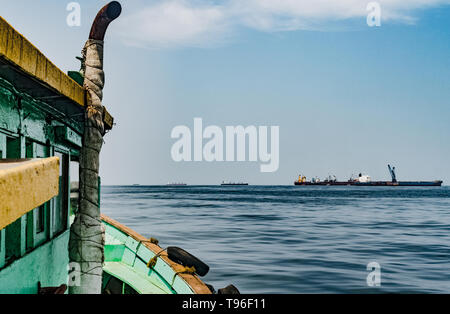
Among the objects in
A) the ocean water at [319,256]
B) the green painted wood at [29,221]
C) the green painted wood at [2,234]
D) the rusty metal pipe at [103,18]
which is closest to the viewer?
the green painted wood at [2,234]

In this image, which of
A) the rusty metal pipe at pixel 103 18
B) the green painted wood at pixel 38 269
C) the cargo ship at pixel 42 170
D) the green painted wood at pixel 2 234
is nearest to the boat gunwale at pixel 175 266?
the cargo ship at pixel 42 170

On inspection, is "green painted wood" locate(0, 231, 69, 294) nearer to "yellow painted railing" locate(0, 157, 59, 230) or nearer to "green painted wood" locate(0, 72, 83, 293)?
"green painted wood" locate(0, 72, 83, 293)

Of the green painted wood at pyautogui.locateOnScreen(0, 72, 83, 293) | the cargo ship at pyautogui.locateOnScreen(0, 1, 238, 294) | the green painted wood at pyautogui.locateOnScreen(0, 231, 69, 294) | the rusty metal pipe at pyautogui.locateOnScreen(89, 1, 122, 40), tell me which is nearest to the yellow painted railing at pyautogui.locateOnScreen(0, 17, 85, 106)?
the cargo ship at pyautogui.locateOnScreen(0, 1, 238, 294)

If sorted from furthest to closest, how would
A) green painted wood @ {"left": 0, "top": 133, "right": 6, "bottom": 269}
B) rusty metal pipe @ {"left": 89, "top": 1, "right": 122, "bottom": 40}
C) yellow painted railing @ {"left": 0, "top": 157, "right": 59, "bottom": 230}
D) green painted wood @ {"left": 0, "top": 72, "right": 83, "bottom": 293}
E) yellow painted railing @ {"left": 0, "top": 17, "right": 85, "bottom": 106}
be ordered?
1. rusty metal pipe @ {"left": 89, "top": 1, "right": 122, "bottom": 40}
2. green painted wood @ {"left": 0, "top": 72, "right": 83, "bottom": 293}
3. green painted wood @ {"left": 0, "top": 133, "right": 6, "bottom": 269}
4. yellow painted railing @ {"left": 0, "top": 17, "right": 85, "bottom": 106}
5. yellow painted railing @ {"left": 0, "top": 157, "right": 59, "bottom": 230}

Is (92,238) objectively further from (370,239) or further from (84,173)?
(370,239)

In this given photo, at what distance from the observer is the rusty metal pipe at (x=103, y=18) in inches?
252

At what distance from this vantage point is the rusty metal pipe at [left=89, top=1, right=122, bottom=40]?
639 cm

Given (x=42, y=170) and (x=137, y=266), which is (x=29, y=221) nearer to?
(x=42, y=170)

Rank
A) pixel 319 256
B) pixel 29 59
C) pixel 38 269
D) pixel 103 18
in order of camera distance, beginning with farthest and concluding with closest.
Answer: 1. pixel 319 256
2. pixel 103 18
3. pixel 38 269
4. pixel 29 59

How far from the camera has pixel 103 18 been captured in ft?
21.3

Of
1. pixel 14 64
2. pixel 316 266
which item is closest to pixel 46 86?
pixel 14 64

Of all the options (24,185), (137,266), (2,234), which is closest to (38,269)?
(2,234)

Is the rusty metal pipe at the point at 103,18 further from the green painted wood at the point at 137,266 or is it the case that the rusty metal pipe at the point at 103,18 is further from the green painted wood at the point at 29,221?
the green painted wood at the point at 137,266

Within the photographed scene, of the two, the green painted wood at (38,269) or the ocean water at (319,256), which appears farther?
the ocean water at (319,256)
